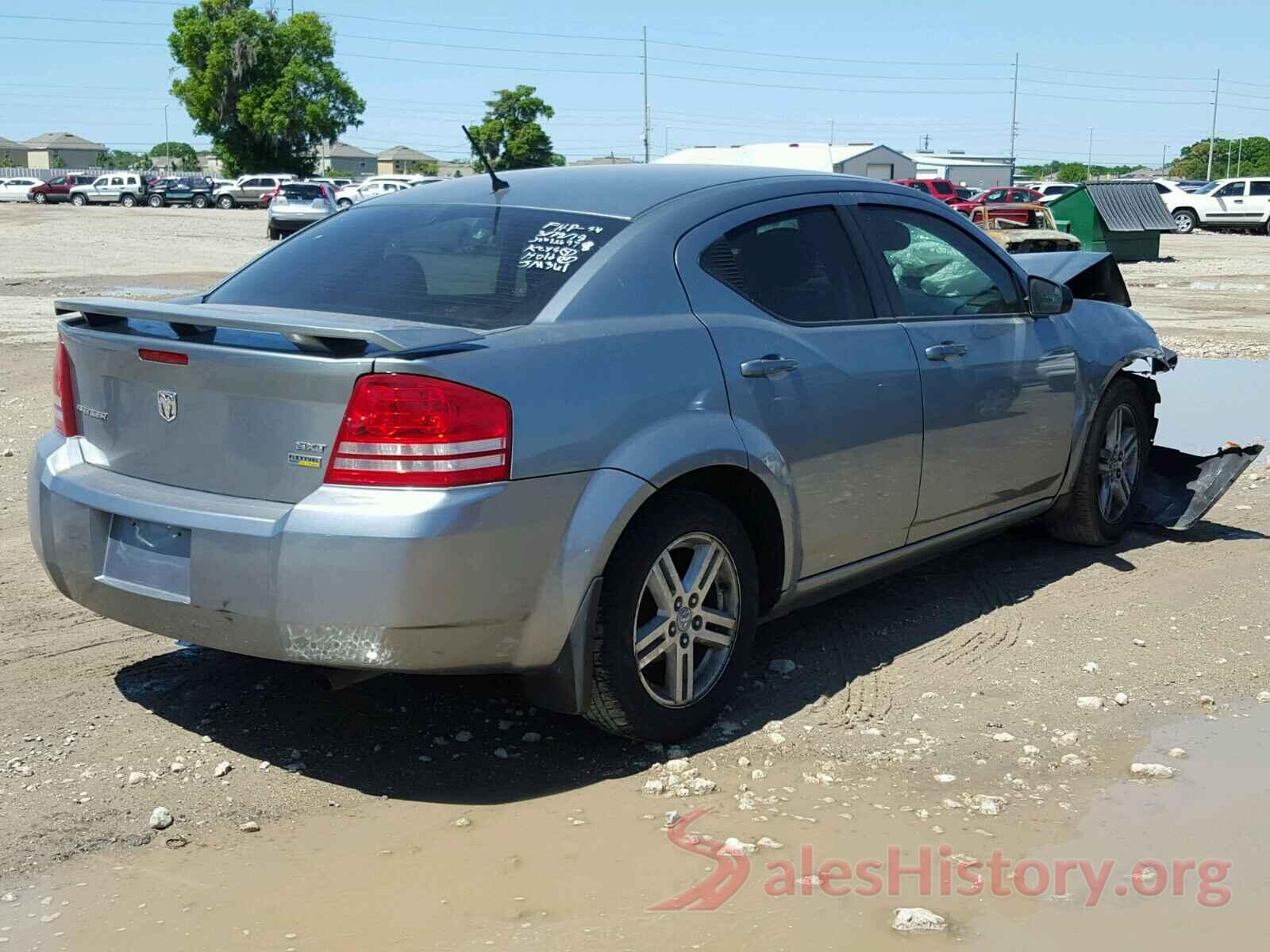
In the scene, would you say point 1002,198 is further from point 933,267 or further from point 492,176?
point 492,176

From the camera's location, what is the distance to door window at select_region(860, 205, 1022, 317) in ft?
16.5

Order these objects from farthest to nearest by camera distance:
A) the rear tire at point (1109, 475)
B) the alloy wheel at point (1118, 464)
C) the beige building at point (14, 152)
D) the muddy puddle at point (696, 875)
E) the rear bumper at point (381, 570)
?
the beige building at point (14, 152) → the alloy wheel at point (1118, 464) → the rear tire at point (1109, 475) → the rear bumper at point (381, 570) → the muddy puddle at point (696, 875)

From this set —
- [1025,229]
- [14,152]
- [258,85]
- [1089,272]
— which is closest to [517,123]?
[258,85]

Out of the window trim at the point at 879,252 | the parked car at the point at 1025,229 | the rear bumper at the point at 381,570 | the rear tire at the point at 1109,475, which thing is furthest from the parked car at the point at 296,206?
the rear bumper at the point at 381,570

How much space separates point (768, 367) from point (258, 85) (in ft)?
264

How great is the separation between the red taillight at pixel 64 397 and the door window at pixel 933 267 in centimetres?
263

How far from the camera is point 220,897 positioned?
3273 mm

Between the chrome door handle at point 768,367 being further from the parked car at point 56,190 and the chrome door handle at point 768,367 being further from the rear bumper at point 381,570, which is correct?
the parked car at point 56,190

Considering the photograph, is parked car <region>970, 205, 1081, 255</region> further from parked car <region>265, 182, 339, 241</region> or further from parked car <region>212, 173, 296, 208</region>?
parked car <region>212, 173, 296, 208</region>

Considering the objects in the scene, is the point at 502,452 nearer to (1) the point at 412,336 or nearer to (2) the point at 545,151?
(1) the point at 412,336

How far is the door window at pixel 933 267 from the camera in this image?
5027 mm

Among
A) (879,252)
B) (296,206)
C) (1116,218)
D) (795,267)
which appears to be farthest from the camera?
(296,206)

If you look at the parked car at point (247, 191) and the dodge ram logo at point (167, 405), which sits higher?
the dodge ram logo at point (167, 405)

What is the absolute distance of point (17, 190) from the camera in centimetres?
7012
